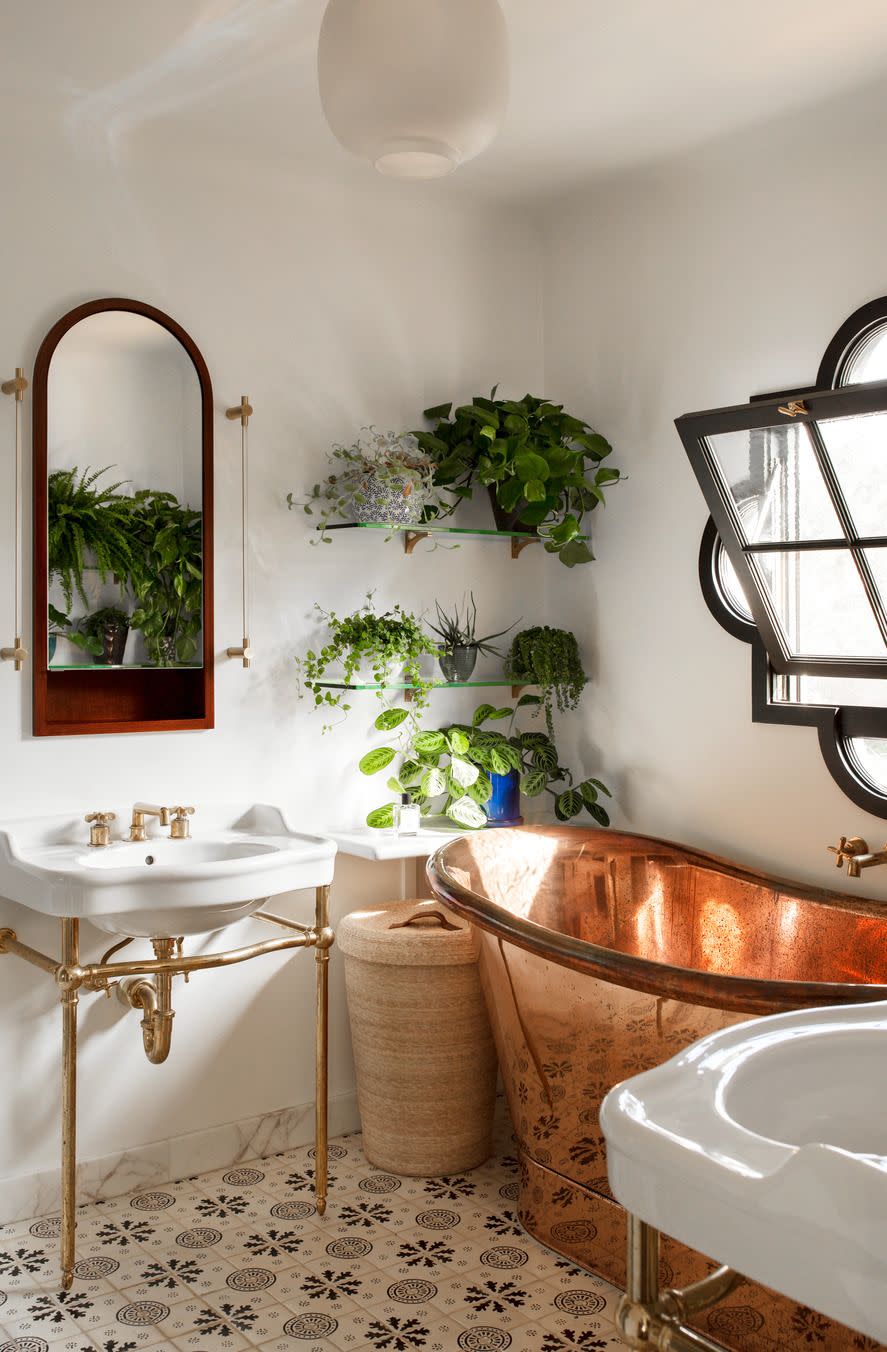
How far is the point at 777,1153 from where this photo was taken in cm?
84

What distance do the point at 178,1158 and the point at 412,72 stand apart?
2.67 m

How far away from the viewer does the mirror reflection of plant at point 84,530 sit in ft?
9.77

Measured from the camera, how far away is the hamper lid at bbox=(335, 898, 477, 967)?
3.09m

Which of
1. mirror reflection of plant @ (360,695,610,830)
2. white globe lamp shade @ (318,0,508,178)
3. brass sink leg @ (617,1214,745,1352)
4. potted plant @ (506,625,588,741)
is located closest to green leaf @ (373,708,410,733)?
mirror reflection of plant @ (360,695,610,830)

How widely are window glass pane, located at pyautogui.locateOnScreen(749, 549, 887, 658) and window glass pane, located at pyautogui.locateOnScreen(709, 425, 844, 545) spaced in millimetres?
58

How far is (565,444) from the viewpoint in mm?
3662

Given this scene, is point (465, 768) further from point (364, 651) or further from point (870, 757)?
point (870, 757)

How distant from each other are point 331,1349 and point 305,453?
2235 mm

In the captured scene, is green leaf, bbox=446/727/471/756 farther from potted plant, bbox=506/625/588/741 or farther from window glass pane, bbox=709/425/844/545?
window glass pane, bbox=709/425/844/545

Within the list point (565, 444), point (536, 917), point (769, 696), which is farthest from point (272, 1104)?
point (565, 444)

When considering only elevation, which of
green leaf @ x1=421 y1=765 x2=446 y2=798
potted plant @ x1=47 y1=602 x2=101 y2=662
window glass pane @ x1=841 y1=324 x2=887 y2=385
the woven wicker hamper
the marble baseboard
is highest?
window glass pane @ x1=841 y1=324 x2=887 y2=385

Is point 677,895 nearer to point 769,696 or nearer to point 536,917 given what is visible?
point 536,917

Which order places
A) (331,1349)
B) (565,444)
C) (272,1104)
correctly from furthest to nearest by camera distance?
(565,444) < (272,1104) < (331,1349)

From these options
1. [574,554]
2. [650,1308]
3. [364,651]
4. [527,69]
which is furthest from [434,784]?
[650,1308]
